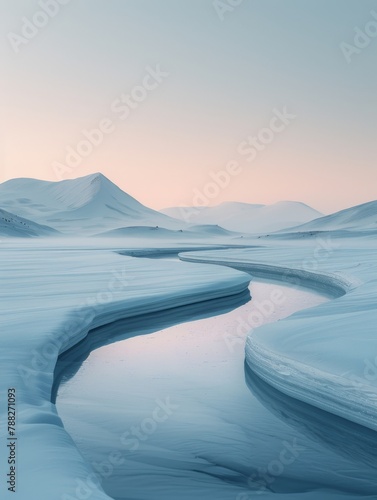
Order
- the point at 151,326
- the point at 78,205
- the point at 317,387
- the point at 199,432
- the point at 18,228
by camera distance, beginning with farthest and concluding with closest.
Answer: the point at 78,205 < the point at 18,228 < the point at 151,326 < the point at 317,387 < the point at 199,432

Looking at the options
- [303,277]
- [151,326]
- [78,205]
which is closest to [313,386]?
[151,326]

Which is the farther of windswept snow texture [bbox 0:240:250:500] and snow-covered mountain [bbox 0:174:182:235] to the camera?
snow-covered mountain [bbox 0:174:182:235]

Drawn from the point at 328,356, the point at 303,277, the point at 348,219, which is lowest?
the point at 348,219

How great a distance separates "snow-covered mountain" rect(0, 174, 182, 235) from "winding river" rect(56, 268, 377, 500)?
7125 centimetres

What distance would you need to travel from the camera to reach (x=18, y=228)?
56344 millimetres

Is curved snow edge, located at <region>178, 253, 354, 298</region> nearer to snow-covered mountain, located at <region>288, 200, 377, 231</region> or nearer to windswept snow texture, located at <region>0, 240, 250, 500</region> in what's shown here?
windswept snow texture, located at <region>0, 240, 250, 500</region>

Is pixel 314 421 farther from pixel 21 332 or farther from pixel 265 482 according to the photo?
pixel 21 332

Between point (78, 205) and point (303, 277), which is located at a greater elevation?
point (78, 205)

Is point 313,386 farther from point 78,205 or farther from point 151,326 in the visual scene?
point 78,205

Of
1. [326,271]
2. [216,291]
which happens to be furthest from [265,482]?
[326,271]

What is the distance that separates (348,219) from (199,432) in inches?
2613

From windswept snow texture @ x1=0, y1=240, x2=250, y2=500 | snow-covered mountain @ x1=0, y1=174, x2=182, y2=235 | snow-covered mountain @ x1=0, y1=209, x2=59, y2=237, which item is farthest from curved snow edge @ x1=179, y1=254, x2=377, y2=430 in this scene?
snow-covered mountain @ x1=0, y1=174, x2=182, y2=235

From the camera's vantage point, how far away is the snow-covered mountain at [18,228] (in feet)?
176

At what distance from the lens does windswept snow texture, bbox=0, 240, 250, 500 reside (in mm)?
2635
